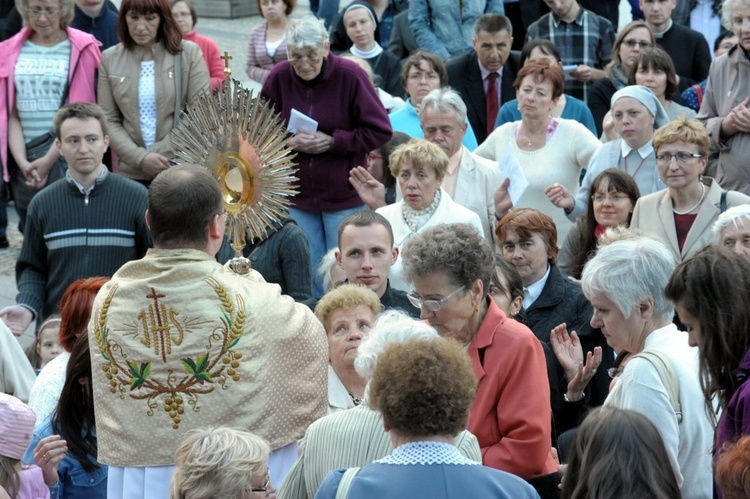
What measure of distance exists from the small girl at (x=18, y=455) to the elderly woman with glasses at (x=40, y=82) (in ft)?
13.5

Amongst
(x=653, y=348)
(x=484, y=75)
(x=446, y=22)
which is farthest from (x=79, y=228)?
(x=446, y=22)

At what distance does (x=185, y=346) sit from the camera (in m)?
4.04

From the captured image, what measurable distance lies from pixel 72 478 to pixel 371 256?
6.21 feet

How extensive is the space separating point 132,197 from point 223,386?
10.0 ft

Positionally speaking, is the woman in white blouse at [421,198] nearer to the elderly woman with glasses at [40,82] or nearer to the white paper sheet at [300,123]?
the white paper sheet at [300,123]

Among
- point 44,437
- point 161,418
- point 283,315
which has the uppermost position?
point 283,315

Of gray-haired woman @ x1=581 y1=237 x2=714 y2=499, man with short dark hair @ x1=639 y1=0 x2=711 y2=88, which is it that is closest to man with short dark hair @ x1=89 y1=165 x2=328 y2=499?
gray-haired woman @ x1=581 y1=237 x2=714 y2=499

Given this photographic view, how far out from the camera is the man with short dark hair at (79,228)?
270 inches

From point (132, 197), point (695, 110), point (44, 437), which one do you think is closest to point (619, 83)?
point (695, 110)

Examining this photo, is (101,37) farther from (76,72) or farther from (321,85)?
(321,85)

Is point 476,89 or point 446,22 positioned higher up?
point 446,22

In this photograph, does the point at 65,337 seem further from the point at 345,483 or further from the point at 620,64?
the point at 620,64

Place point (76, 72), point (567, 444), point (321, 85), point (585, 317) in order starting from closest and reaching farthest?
point (567, 444), point (585, 317), point (321, 85), point (76, 72)

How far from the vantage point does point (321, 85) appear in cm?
800
